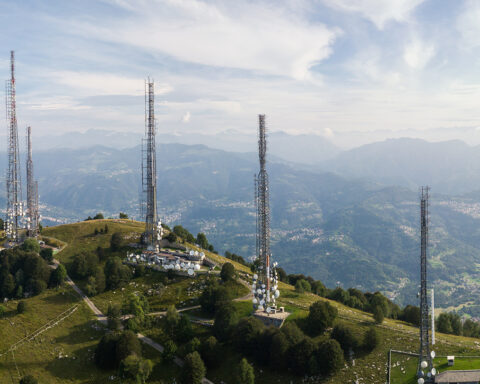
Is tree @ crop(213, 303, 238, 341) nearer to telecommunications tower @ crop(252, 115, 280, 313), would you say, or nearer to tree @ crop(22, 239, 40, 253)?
telecommunications tower @ crop(252, 115, 280, 313)

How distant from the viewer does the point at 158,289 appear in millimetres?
84500

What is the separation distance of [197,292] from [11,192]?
65671mm

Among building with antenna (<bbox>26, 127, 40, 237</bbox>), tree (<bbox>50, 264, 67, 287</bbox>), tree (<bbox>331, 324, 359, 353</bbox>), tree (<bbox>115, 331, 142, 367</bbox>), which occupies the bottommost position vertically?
tree (<bbox>115, 331, 142, 367</bbox>)

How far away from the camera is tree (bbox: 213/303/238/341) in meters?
66.0

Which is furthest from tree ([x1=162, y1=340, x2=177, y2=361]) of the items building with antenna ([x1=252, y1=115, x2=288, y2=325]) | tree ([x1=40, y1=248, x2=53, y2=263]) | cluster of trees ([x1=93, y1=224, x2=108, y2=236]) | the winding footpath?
cluster of trees ([x1=93, y1=224, x2=108, y2=236])

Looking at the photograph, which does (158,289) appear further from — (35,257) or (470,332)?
(470,332)

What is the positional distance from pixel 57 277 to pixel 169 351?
128ft

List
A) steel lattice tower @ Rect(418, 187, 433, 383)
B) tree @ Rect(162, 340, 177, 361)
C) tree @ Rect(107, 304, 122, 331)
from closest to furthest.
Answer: steel lattice tower @ Rect(418, 187, 433, 383)
tree @ Rect(162, 340, 177, 361)
tree @ Rect(107, 304, 122, 331)

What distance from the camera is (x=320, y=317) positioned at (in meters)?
66.1

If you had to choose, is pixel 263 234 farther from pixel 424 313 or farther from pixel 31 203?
pixel 31 203

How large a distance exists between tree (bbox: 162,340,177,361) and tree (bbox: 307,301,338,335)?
2396 centimetres

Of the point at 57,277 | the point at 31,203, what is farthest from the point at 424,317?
the point at 31,203

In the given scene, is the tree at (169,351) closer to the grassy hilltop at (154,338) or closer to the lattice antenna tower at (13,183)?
the grassy hilltop at (154,338)

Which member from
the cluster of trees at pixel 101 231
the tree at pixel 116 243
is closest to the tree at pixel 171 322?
the tree at pixel 116 243
